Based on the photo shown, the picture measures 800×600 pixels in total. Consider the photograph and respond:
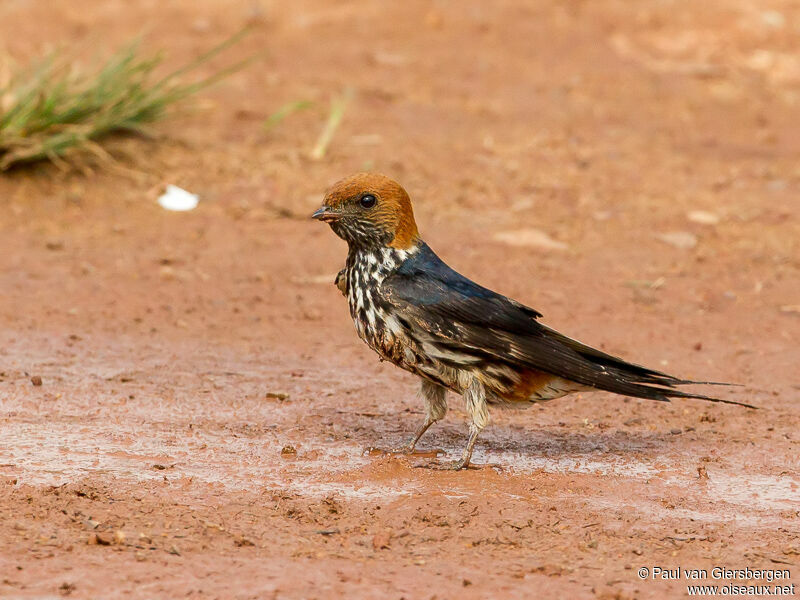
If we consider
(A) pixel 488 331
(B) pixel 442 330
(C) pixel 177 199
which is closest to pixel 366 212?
(B) pixel 442 330

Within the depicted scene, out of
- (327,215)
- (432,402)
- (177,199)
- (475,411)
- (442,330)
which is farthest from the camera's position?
(177,199)

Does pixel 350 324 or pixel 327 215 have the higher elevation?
pixel 327 215

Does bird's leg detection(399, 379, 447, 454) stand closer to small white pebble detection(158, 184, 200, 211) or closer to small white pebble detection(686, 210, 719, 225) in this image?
small white pebble detection(158, 184, 200, 211)

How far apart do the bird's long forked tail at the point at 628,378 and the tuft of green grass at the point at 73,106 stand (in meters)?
5.02

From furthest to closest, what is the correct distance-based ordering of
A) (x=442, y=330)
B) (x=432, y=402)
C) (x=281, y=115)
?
(x=281, y=115)
(x=432, y=402)
(x=442, y=330)

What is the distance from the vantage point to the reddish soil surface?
15.3 feet

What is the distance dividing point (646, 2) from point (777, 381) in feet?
27.6

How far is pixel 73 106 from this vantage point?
957 centimetres

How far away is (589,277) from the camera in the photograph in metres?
8.84

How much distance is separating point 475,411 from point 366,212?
43.0 inches

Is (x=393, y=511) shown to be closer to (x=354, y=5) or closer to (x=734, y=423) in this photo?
(x=734, y=423)

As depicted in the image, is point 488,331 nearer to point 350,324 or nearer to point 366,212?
point 366,212

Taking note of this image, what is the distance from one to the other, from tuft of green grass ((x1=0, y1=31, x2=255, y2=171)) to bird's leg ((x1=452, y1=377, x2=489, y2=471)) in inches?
195

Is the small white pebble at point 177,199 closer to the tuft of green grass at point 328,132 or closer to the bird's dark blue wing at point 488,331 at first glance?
the tuft of green grass at point 328,132
